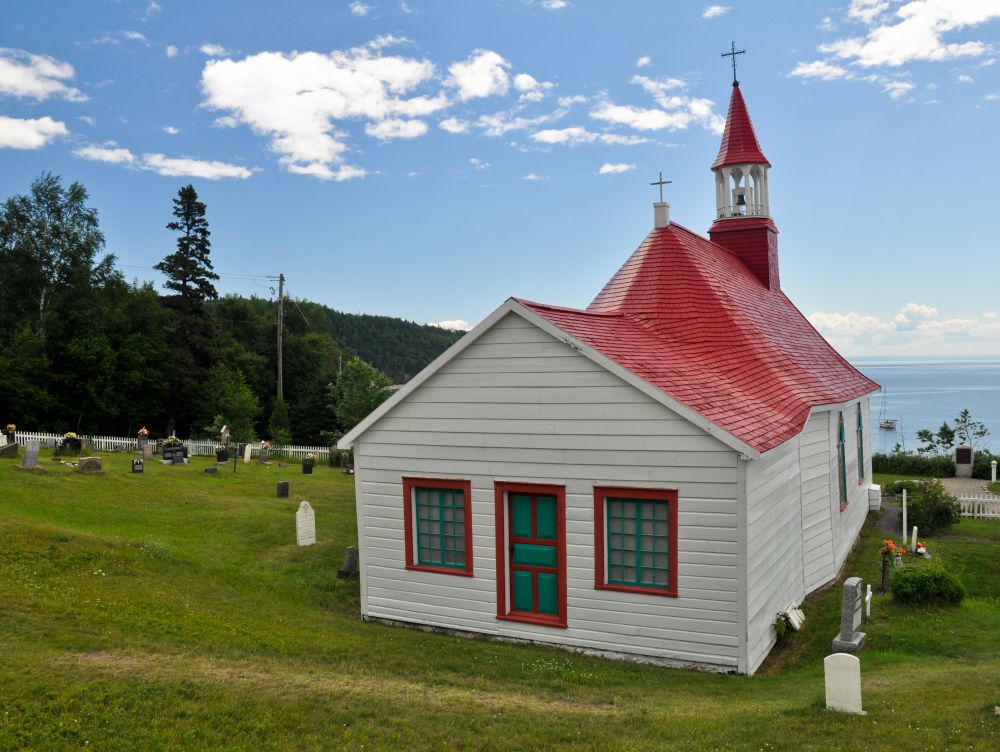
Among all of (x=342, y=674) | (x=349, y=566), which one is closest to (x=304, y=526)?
(x=349, y=566)

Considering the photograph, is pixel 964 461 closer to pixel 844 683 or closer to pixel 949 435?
pixel 949 435

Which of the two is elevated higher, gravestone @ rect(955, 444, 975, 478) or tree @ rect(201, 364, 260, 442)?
tree @ rect(201, 364, 260, 442)

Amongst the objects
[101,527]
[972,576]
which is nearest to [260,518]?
[101,527]

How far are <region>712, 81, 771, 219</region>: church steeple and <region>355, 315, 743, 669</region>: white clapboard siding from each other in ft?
45.5

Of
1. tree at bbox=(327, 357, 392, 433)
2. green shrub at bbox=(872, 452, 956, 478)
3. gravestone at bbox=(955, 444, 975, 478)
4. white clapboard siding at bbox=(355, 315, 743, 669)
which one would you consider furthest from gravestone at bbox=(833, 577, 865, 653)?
tree at bbox=(327, 357, 392, 433)

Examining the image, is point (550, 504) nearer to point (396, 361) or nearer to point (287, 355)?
point (287, 355)

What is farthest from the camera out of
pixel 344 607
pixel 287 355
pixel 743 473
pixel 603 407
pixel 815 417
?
pixel 287 355

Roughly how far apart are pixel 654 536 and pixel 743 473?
5.15 ft

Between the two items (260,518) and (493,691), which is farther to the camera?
(260,518)

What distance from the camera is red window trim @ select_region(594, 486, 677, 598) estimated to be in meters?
10.4

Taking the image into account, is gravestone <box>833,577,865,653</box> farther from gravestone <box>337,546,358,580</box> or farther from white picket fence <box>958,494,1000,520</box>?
white picket fence <box>958,494,1000,520</box>

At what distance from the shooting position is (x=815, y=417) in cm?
1451

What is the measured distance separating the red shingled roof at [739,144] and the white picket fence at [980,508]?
464 inches

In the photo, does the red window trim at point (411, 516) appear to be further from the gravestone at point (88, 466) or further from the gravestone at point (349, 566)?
the gravestone at point (88, 466)
